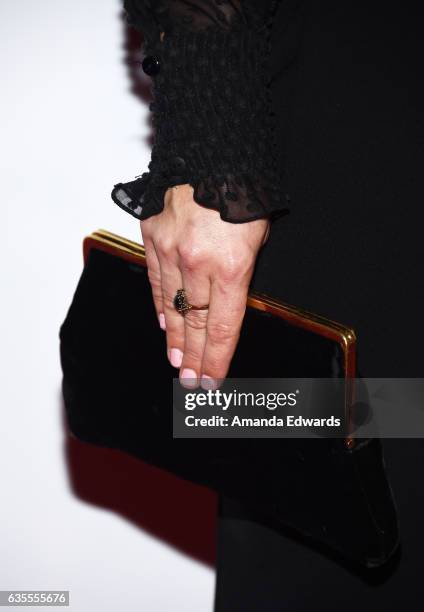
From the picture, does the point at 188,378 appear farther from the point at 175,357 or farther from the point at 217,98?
the point at 217,98

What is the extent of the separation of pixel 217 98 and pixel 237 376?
26cm

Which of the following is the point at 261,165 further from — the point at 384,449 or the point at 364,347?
the point at 384,449

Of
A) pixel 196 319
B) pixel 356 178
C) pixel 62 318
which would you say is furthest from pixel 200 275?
pixel 62 318

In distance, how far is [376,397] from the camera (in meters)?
0.83

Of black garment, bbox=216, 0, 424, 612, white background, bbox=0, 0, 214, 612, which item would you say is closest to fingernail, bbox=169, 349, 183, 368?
black garment, bbox=216, 0, 424, 612

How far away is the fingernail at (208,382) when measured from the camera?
74 cm

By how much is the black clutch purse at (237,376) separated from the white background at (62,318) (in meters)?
0.28

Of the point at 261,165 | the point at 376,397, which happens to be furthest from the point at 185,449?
the point at 261,165

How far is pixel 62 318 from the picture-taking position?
47.3 inches

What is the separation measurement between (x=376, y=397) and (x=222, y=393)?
16 centimetres

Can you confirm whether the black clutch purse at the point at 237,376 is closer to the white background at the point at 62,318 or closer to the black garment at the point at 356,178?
the black garment at the point at 356,178

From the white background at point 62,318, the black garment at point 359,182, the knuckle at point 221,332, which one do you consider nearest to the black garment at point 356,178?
the black garment at point 359,182

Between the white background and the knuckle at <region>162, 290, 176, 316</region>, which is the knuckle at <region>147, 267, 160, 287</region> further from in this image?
the white background

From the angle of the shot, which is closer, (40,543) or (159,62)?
(159,62)
